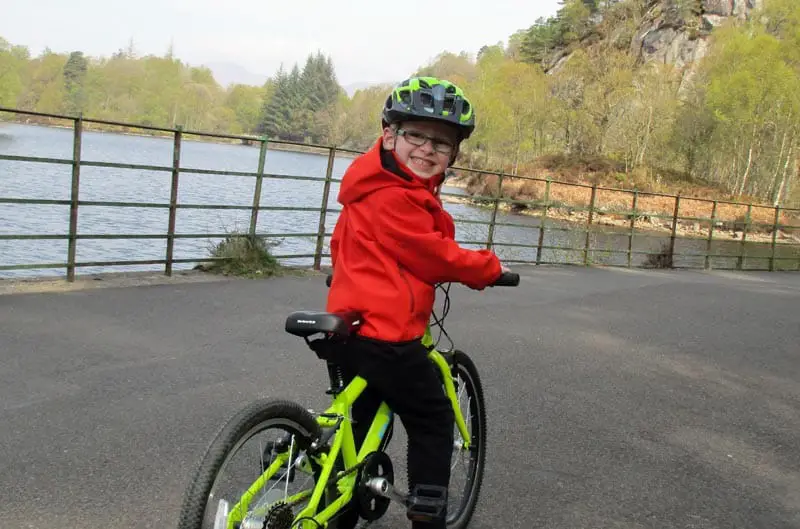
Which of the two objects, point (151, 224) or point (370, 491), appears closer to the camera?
point (370, 491)

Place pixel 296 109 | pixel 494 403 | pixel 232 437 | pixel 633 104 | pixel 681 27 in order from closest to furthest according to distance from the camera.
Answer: pixel 232 437 → pixel 494 403 → pixel 633 104 → pixel 681 27 → pixel 296 109

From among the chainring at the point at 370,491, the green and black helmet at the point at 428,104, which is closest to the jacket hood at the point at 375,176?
the green and black helmet at the point at 428,104

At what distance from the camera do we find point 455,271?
2.73 m

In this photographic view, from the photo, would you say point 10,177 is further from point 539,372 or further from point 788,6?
point 788,6

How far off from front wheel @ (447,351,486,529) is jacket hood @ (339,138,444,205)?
0.93 meters

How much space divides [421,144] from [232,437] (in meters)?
1.16

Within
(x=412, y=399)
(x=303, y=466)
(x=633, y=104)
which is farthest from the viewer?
(x=633, y=104)

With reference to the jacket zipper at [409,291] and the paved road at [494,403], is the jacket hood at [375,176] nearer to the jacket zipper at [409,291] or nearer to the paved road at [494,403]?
the jacket zipper at [409,291]

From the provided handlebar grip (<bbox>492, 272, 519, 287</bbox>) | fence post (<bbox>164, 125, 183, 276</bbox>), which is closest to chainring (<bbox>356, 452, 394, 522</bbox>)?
handlebar grip (<bbox>492, 272, 519, 287</bbox>)

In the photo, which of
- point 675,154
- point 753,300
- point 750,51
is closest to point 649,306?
point 753,300

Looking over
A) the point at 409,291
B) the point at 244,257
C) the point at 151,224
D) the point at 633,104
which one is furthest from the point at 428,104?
the point at 633,104

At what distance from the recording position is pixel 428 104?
2.69m

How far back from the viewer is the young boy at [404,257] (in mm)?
2654

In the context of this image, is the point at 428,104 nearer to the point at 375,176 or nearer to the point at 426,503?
the point at 375,176
